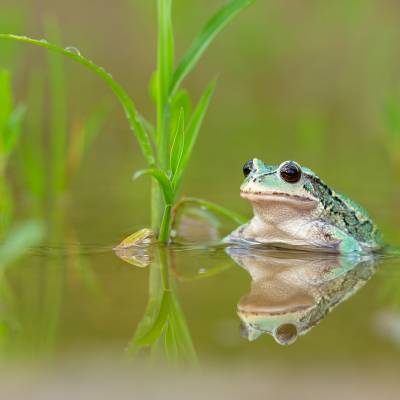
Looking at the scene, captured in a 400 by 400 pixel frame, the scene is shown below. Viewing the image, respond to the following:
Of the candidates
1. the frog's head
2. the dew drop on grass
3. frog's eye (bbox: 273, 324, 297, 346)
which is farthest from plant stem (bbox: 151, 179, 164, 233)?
frog's eye (bbox: 273, 324, 297, 346)

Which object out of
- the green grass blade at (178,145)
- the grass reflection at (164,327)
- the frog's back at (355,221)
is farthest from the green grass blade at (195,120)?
the frog's back at (355,221)

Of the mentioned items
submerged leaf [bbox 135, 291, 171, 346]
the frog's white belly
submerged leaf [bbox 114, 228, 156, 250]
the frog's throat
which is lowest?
the frog's white belly

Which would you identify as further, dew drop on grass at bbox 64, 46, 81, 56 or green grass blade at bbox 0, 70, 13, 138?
green grass blade at bbox 0, 70, 13, 138

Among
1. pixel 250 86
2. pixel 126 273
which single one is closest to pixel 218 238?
pixel 126 273

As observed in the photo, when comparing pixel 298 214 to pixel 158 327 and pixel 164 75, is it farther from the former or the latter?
pixel 158 327

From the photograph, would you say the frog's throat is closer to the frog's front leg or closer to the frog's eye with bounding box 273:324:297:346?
the frog's front leg

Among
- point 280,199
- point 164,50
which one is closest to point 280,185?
point 280,199

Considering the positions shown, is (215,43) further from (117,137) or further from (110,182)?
(110,182)
